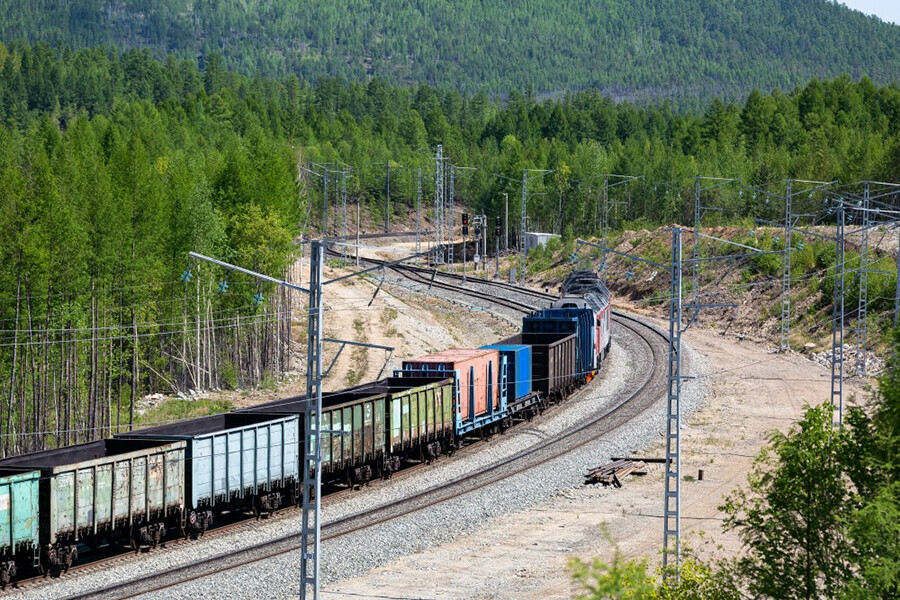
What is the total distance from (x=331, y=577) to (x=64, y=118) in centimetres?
15662

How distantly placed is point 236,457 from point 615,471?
13938 millimetres

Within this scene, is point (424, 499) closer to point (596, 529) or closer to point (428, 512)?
point (428, 512)

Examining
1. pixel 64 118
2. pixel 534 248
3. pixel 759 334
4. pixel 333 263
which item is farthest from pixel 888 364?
pixel 64 118

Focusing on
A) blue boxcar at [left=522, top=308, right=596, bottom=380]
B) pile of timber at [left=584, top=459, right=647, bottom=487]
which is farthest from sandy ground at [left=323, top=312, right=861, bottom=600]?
blue boxcar at [left=522, top=308, right=596, bottom=380]

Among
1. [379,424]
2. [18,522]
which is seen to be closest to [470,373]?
[379,424]

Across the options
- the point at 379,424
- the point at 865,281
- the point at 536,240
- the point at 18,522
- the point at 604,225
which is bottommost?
the point at 18,522

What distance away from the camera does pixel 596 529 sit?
33219 mm

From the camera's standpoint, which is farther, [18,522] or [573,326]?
[573,326]

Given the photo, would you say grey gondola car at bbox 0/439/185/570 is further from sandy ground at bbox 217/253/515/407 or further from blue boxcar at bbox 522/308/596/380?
sandy ground at bbox 217/253/515/407

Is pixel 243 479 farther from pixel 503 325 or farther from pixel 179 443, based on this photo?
pixel 503 325

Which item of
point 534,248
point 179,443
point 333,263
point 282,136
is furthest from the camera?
point 282,136

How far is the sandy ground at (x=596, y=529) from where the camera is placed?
27562 millimetres

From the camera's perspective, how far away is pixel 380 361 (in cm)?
6875

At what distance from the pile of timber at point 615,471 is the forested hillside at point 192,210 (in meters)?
18.7
